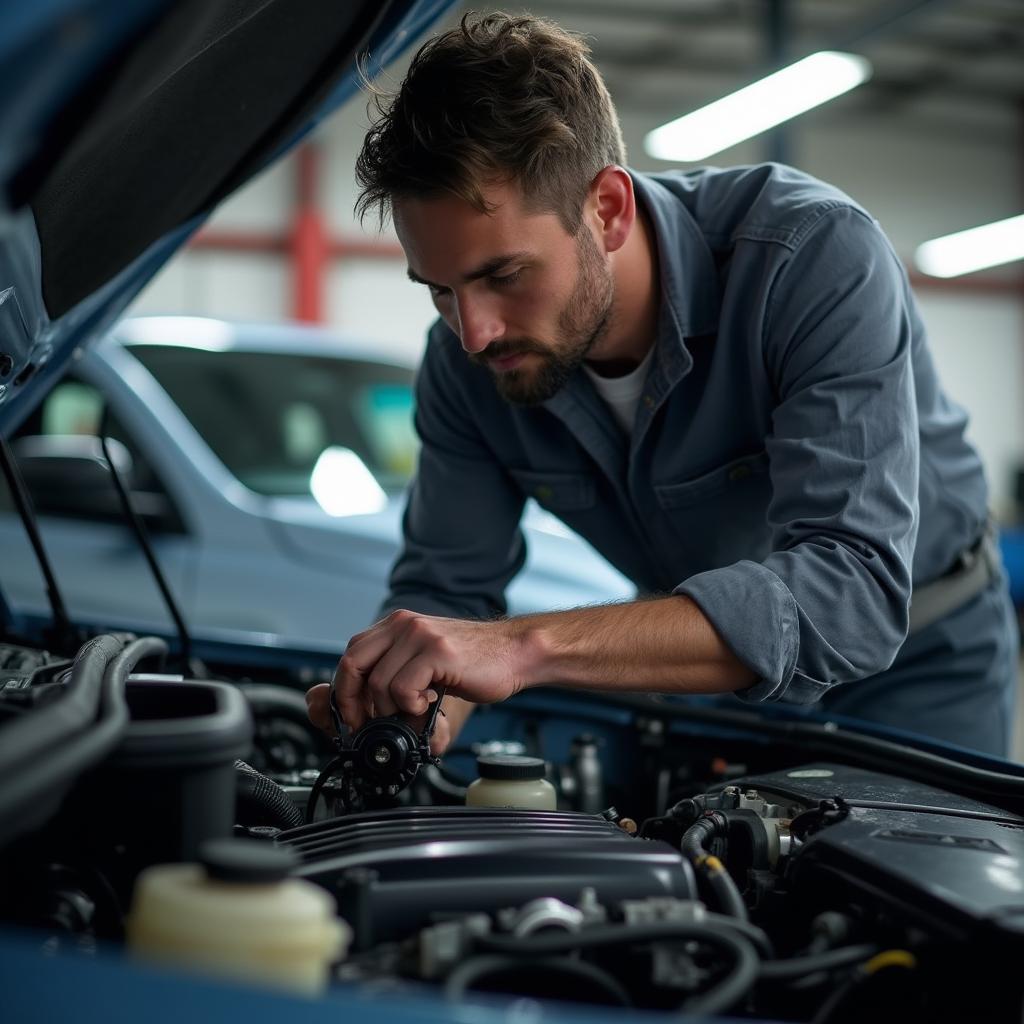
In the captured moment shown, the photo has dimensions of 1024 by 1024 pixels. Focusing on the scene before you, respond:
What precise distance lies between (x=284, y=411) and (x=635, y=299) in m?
2.45

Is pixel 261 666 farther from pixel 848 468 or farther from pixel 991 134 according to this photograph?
pixel 991 134

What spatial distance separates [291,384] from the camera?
4.08m

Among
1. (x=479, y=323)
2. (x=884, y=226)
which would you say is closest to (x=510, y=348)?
(x=479, y=323)

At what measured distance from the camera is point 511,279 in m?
1.51

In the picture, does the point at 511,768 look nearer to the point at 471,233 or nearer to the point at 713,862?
the point at 713,862

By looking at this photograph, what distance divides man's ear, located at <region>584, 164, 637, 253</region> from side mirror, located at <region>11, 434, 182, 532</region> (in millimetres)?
2142

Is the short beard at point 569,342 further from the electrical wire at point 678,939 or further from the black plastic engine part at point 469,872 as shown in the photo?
the electrical wire at point 678,939

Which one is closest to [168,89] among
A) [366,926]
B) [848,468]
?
[848,468]

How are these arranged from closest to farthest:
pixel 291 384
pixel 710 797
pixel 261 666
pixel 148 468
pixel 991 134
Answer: pixel 710 797 < pixel 261 666 < pixel 148 468 < pixel 291 384 < pixel 991 134

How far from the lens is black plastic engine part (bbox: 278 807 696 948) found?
0.94 m

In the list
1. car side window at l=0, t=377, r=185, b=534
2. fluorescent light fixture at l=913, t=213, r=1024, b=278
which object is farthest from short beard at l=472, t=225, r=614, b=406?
fluorescent light fixture at l=913, t=213, r=1024, b=278

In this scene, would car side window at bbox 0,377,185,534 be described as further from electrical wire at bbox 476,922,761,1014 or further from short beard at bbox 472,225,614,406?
electrical wire at bbox 476,922,761,1014

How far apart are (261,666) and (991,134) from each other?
1186 centimetres

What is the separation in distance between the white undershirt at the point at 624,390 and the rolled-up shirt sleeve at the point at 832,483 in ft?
0.76
